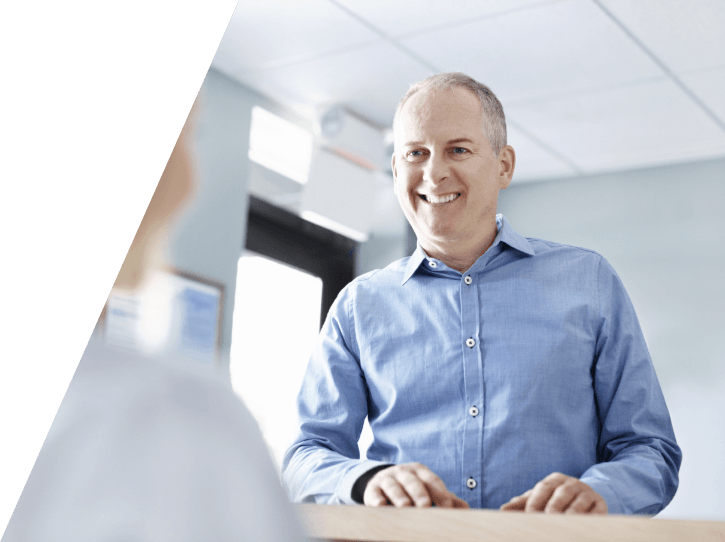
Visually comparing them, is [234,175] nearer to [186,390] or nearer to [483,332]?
[483,332]

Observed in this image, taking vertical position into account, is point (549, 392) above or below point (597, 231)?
below

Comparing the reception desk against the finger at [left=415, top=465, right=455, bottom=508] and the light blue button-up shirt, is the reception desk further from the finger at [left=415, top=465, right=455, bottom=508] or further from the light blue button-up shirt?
the light blue button-up shirt

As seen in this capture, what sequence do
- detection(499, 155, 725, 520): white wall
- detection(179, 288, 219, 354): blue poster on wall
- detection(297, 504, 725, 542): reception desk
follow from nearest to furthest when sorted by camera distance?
detection(297, 504, 725, 542): reception desk → detection(179, 288, 219, 354): blue poster on wall → detection(499, 155, 725, 520): white wall

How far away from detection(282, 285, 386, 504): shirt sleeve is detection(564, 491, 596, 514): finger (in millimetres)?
265

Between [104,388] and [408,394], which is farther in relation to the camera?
[408,394]

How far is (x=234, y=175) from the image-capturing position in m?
3.39

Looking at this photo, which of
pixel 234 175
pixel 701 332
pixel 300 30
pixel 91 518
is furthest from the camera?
pixel 701 332

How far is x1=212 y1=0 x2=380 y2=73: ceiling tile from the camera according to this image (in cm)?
278

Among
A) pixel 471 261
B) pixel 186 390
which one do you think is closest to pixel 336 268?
pixel 471 261

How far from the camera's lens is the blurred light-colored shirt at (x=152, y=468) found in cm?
29

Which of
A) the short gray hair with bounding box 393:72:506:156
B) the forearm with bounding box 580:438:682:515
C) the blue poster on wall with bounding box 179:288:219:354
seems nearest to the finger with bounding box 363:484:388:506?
the forearm with bounding box 580:438:682:515

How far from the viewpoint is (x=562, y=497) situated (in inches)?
33.1

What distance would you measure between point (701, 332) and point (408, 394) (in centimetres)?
316

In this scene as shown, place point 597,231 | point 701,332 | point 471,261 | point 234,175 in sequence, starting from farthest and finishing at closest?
point 597,231
point 701,332
point 234,175
point 471,261
